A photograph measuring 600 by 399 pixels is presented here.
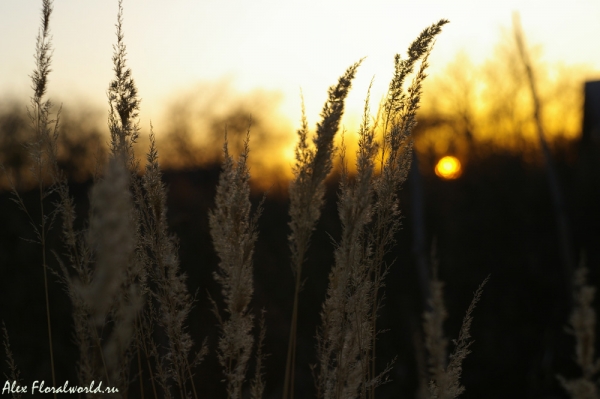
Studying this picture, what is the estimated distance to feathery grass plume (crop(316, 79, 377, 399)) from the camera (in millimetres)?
1925

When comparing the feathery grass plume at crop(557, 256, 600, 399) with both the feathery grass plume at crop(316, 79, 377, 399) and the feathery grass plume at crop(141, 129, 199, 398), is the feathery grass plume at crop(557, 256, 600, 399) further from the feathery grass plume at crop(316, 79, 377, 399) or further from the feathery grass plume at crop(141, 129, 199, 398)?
the feathery grass plume at crop(141, 129, 199, 398)

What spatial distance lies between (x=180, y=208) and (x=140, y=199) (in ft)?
26.9

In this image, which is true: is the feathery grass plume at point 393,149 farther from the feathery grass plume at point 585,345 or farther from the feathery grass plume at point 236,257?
the feathery grass plume at point 585,345

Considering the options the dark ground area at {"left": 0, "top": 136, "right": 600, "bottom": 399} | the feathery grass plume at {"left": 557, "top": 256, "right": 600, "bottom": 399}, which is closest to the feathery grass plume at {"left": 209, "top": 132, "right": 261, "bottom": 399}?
the feathery grass plume at {"left": 557, "top": 256, "right": 600, "bottom": 399}

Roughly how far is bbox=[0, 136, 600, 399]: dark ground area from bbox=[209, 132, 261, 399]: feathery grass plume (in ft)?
17.5

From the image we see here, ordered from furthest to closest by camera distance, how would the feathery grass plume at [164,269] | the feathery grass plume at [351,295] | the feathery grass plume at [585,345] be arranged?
the feathery grass plume at [164,269]
the feathery grass plume at [351,295]
the feathery grass plume at [585,345]

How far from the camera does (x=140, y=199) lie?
2133mm

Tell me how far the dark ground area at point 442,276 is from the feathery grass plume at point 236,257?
17.5 feet

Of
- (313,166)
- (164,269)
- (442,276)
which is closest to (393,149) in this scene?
(313,166)

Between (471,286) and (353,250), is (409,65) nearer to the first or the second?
(353,250)

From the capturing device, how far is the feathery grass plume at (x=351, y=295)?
1925 mm

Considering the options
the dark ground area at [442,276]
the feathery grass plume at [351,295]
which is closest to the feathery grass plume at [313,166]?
the feathery grass plume at [351,295]

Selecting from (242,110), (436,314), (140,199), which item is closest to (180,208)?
(242,110)

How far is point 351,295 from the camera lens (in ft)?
Answer: 6.88
